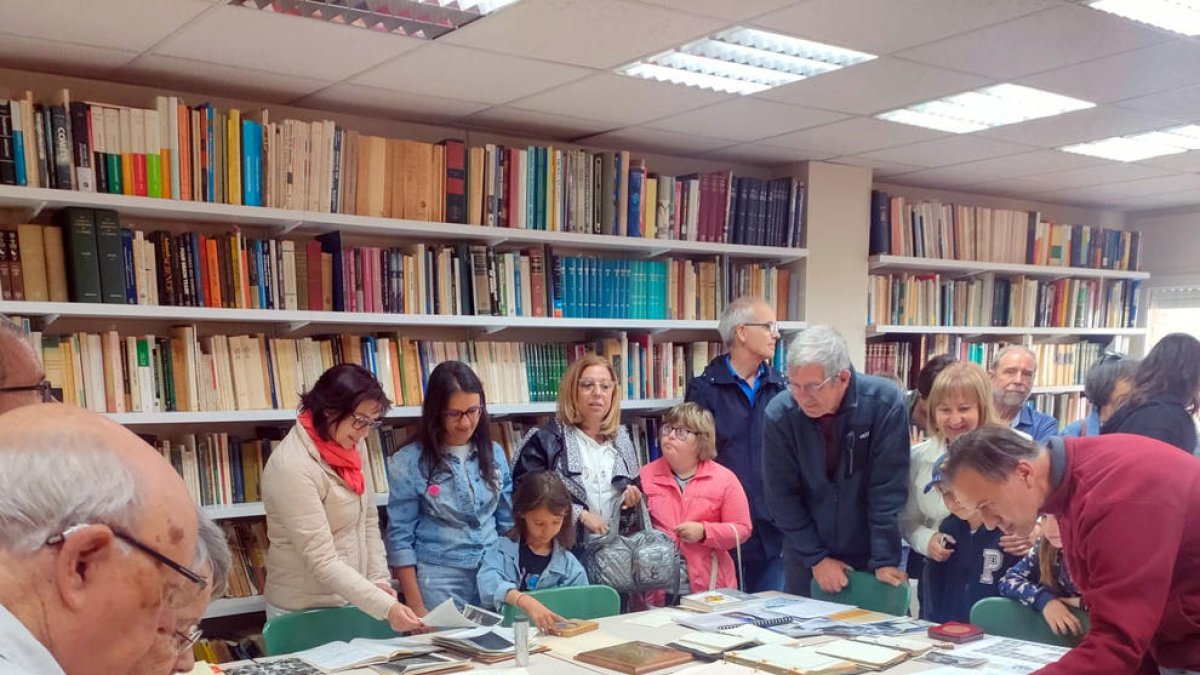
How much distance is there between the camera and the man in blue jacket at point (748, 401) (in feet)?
13.9

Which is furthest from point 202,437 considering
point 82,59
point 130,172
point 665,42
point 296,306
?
point 665,42

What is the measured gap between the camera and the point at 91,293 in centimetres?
341

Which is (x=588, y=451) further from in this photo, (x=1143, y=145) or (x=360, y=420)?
(x=1143, y=145)

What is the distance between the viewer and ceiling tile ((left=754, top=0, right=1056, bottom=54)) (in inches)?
113

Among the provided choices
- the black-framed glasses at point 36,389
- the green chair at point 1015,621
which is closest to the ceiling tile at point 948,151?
the green chair at point 1015,621

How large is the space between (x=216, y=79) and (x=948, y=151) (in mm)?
3446

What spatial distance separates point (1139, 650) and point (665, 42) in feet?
7.20

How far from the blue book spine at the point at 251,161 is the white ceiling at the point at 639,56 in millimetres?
178

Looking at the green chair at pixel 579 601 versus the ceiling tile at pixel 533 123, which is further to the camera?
the ceiling tile at pixel 533 123

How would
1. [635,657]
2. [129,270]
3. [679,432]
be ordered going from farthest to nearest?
[679,432] → [129,270] → [635,657]

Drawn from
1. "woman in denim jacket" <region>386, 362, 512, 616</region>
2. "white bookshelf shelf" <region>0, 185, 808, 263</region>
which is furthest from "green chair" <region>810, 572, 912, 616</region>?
"white bookshelf shelf" <region>0, 185, 808, 263</region>

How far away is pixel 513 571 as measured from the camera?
325 centimetres

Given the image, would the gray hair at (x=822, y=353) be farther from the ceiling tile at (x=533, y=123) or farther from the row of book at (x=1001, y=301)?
the row of book at (x=1001, y=301)

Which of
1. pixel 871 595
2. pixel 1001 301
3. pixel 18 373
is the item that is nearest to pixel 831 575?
pixel 871 595
